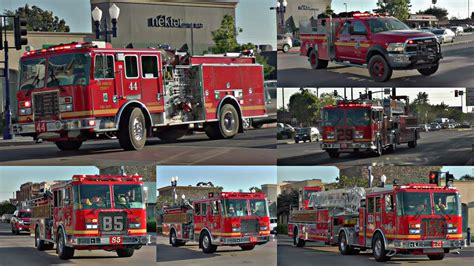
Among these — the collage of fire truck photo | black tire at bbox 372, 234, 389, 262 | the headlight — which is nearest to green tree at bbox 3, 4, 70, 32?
the collage of fire truck photo

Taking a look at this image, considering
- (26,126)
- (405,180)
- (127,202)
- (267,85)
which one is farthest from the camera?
(405,180)

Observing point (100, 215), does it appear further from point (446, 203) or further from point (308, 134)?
point (446, 203)

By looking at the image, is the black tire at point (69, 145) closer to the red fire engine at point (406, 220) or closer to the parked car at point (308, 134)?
the parked car at point (308, 134)

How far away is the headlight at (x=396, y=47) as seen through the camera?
56.9ft

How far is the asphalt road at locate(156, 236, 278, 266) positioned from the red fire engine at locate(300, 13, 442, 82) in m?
3.63

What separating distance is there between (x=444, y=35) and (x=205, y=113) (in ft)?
14.6

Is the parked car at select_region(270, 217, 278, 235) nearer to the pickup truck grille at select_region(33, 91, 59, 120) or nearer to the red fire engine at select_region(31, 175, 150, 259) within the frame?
the red fire engine at select_region(31, 175, 150, 259)

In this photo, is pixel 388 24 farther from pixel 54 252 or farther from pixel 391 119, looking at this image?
pixel 54 252

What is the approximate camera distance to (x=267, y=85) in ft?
57.6

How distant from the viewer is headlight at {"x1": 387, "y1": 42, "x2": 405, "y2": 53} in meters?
17.3

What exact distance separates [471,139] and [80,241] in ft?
24.6

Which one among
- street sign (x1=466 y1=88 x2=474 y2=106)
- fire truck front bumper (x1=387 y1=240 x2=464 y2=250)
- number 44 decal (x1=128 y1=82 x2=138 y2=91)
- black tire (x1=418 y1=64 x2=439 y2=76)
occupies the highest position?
black tire (x1=418 y1=64 x2=439 y2=76)

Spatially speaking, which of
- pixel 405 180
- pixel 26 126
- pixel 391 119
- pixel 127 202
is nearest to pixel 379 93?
pixel 391 119

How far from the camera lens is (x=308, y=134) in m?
18.9
